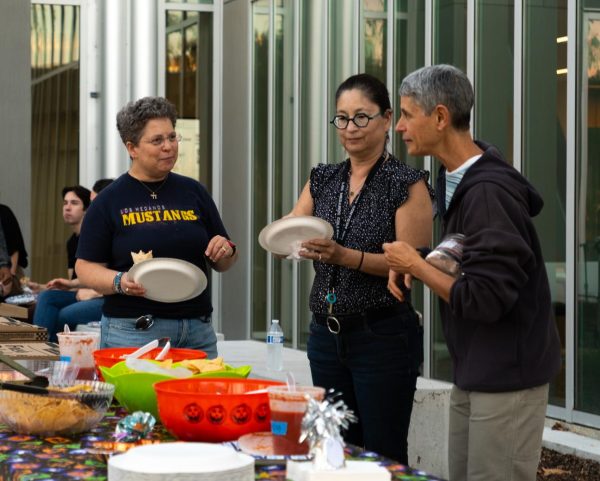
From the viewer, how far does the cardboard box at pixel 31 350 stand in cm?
364

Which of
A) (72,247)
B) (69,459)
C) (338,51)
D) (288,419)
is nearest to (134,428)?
(69,459)

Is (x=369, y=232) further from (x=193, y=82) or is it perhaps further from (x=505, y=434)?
(x=193, y=82)

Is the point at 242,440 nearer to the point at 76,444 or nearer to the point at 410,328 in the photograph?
the point at 76,444

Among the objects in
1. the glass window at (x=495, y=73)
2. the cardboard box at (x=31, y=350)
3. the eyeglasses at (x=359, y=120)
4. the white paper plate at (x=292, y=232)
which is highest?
the glass window at (x=495, y=73)

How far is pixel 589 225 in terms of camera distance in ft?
23.7

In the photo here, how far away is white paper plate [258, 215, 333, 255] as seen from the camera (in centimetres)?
361

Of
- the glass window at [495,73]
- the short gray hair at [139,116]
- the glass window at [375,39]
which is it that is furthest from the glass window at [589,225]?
the short gray hair at [139,116]

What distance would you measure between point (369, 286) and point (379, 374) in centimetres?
28

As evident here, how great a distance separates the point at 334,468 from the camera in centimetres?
203

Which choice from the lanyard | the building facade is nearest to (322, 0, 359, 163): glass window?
the building facade

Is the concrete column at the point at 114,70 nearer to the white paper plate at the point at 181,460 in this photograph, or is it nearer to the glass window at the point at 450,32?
the glass window at the point at 450,32

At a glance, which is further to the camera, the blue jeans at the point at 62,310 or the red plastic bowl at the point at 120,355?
the blue jeans at the point at 62,310

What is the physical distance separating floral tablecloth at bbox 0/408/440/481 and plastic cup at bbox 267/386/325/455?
1.9 inches

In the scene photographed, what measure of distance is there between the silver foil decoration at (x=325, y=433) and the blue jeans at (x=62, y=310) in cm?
656
